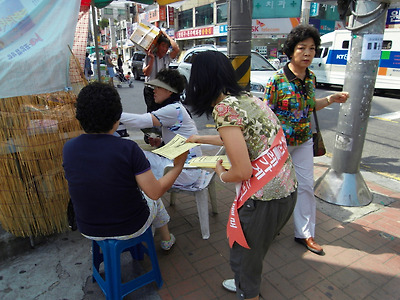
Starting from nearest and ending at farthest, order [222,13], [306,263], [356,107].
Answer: [306,263] → [356,107] → [222,13]

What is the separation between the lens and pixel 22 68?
2109 millimetres

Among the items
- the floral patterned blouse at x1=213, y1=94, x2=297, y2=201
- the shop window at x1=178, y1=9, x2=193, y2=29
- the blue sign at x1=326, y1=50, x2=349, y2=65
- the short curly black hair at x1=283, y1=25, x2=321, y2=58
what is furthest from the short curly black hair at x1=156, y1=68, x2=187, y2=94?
the shop window at x1=178, y1=9, x2=193, y2=29

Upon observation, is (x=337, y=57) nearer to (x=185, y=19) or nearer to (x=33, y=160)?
(x=33, y=160)

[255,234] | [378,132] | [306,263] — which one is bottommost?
[378,132]

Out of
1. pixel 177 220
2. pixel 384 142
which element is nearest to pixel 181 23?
pixel 384 142

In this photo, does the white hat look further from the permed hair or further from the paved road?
the paved road

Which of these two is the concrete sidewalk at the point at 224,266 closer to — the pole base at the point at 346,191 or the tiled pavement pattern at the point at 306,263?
the tiled pavement pattern at the point at 306,263

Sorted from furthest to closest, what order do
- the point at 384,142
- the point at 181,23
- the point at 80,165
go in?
the point at 181,23 → the point at 384,142 → the point at 80,165

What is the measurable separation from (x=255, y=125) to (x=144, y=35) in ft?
11.5

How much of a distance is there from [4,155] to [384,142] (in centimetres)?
636

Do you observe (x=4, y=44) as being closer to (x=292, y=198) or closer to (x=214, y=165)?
(x=214, y=165)

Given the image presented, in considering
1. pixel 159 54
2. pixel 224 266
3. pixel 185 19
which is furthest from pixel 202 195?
pixel 185 19

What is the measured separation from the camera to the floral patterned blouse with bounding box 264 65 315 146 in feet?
7.84

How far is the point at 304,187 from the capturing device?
254 centimetres
